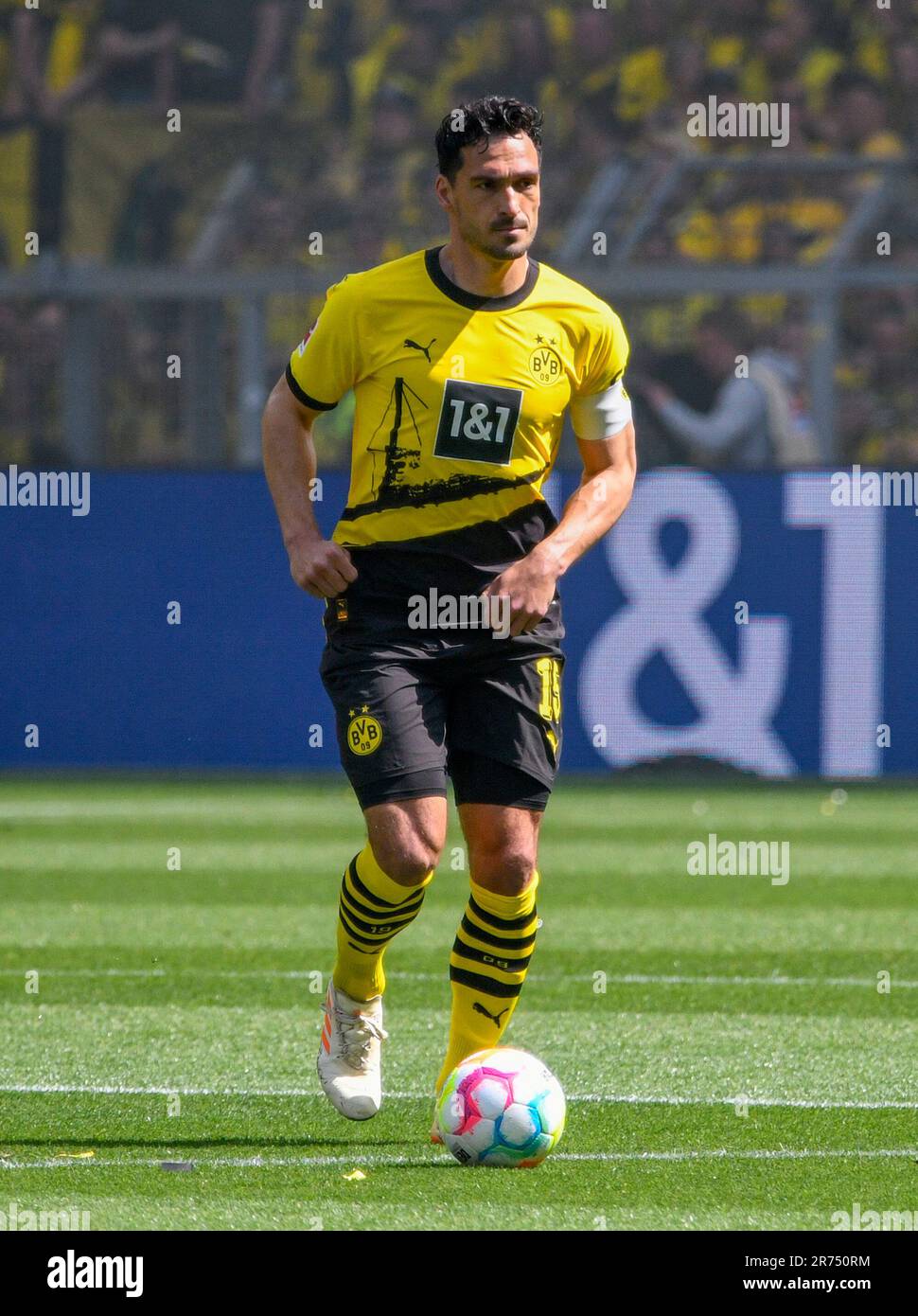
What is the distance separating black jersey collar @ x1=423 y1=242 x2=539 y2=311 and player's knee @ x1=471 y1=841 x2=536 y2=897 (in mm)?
1151

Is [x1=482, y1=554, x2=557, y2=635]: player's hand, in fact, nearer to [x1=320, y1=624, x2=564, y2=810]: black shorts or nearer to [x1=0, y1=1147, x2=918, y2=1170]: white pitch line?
[x1=320, y1=624, x2=564, y2=810]: black shorts

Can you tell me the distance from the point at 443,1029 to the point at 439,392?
7.32 feet

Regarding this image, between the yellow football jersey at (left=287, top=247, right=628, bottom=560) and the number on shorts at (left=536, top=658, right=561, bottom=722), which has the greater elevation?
the yellow football jersey at (left=287, top=247, right=628, bottom=560)

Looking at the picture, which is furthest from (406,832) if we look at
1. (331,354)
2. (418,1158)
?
(331,354)

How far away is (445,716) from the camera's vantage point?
15.2 feet

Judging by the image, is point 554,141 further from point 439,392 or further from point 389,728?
point 389,728

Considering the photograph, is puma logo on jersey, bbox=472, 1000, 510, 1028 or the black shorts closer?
A: the black shorts

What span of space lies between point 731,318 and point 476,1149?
12.4 m

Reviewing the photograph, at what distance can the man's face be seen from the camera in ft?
14.6

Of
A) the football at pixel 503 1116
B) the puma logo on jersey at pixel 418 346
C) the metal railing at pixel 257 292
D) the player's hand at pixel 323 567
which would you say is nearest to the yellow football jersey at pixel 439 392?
the puma logo on jersey at pixel 418 346

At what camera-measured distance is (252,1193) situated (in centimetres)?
401

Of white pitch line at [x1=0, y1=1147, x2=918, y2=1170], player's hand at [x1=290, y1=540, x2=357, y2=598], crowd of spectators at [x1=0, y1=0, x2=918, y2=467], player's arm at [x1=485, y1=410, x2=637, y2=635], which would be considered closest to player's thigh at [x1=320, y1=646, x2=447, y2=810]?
player's hand at [x1=290, y1=540, x2=357, y2=598]

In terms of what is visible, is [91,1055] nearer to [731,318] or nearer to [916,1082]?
[916,1082]
